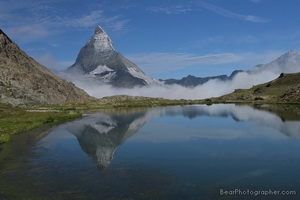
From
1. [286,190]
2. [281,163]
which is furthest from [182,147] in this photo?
[286,190]

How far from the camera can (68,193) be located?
89.8 feet

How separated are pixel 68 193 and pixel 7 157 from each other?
20074 millimetres

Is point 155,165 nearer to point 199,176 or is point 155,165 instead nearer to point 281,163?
point 199,176

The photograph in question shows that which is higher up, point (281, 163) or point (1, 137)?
point (1, 137)

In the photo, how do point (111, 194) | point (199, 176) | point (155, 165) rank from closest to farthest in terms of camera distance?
point (111, 194), point (199, 176), point (155, 165)

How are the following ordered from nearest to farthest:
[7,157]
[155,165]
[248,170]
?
[248,170]
[155,165]
[7,157]

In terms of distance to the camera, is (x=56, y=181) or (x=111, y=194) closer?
(x=111, y=194)

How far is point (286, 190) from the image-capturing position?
2739cm

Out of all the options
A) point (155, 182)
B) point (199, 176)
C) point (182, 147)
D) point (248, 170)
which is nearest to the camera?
point (155, 182)

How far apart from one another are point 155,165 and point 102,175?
7505 millimetres

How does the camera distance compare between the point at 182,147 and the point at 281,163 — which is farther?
the point at 182,147

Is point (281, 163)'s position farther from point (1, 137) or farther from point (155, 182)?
point (1, 137)

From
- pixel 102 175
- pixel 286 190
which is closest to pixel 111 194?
pixel 102 175

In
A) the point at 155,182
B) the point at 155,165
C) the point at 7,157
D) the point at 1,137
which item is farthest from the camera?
the point at 1,137
